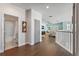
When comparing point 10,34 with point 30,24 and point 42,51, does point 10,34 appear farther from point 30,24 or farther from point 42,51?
point 42,51

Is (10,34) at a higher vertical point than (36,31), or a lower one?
lower

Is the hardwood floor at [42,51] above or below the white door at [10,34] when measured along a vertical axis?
below

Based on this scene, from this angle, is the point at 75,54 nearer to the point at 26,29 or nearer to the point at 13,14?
the point at 13,14

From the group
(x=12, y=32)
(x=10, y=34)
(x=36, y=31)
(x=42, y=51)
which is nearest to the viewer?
(x=42, y=51)

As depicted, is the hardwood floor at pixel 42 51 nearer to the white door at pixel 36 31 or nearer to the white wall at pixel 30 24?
the white wall at pixel 30 24

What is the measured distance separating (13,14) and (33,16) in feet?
4.01

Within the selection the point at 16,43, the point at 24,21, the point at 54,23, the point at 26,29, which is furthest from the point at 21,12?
the point at 54,23

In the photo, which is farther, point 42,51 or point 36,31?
point 36,31

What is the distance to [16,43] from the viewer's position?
4574 mm

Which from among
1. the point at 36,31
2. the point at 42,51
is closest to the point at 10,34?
the point at 36,31

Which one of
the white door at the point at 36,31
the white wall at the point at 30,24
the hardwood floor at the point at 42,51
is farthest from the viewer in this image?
the white door at the point at 36,31

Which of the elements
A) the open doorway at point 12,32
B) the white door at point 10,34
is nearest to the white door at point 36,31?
the open doorway at point 12,32

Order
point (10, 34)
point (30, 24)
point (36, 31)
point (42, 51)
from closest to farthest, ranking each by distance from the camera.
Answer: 1. point (42, 51)
2. point (10, 34)
3. point (30, 24)
4. point (36, 31)

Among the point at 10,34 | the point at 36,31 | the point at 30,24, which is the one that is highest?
the point at 30,24
